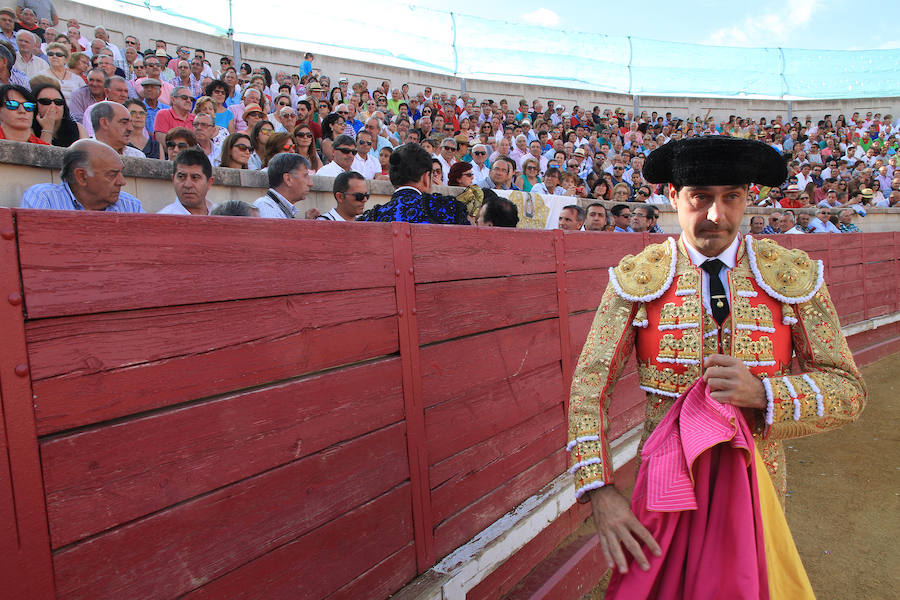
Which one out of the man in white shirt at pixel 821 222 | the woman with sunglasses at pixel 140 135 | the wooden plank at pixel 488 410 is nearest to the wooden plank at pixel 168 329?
the wooden plank at pixel 488 410

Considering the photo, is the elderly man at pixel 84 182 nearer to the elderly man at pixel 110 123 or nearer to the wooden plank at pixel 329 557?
the elderly man at pixel 110 123

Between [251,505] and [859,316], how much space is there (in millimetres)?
8826

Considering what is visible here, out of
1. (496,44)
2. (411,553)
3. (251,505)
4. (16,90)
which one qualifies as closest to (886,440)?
(411,553)

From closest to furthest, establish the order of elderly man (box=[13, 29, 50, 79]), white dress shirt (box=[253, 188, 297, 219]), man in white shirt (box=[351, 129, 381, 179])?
white dress shirt (box=[253, 188, 297, 219]) → man in white shirt (box=[351, 129, 381, 179]) → elderly man (box=[13, 29, 50, 79])

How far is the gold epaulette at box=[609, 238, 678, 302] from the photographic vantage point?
1618 mm

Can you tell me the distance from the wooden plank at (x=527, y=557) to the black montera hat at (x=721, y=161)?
5.52ft

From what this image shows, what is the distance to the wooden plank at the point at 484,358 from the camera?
236 cm

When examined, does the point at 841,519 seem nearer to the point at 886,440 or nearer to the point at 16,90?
the point at 886,440

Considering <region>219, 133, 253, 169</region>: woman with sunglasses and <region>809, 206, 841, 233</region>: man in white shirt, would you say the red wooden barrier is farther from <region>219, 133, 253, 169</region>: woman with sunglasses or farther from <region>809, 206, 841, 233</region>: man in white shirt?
<region>809, 206, 841, 233</region>: man in white shirt

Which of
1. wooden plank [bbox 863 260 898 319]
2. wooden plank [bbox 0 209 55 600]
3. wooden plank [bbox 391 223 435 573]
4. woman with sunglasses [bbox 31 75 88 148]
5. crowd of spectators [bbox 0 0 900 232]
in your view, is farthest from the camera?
wooden plank [bbox 863 260 898 319]

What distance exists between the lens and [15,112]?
3.68 metres

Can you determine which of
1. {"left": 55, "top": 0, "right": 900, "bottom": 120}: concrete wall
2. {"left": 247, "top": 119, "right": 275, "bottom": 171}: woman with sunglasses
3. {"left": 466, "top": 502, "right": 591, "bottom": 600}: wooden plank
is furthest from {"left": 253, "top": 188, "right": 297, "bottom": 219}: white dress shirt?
{"left": 55, "top": 0, "right": 900, "bottom": 120}: concrete wall

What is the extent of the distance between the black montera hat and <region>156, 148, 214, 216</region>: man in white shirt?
256 centimetres

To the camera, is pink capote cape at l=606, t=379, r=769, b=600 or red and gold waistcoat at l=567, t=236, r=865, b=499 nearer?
pink capote cape at l=606, t=379, r=769, b=600
